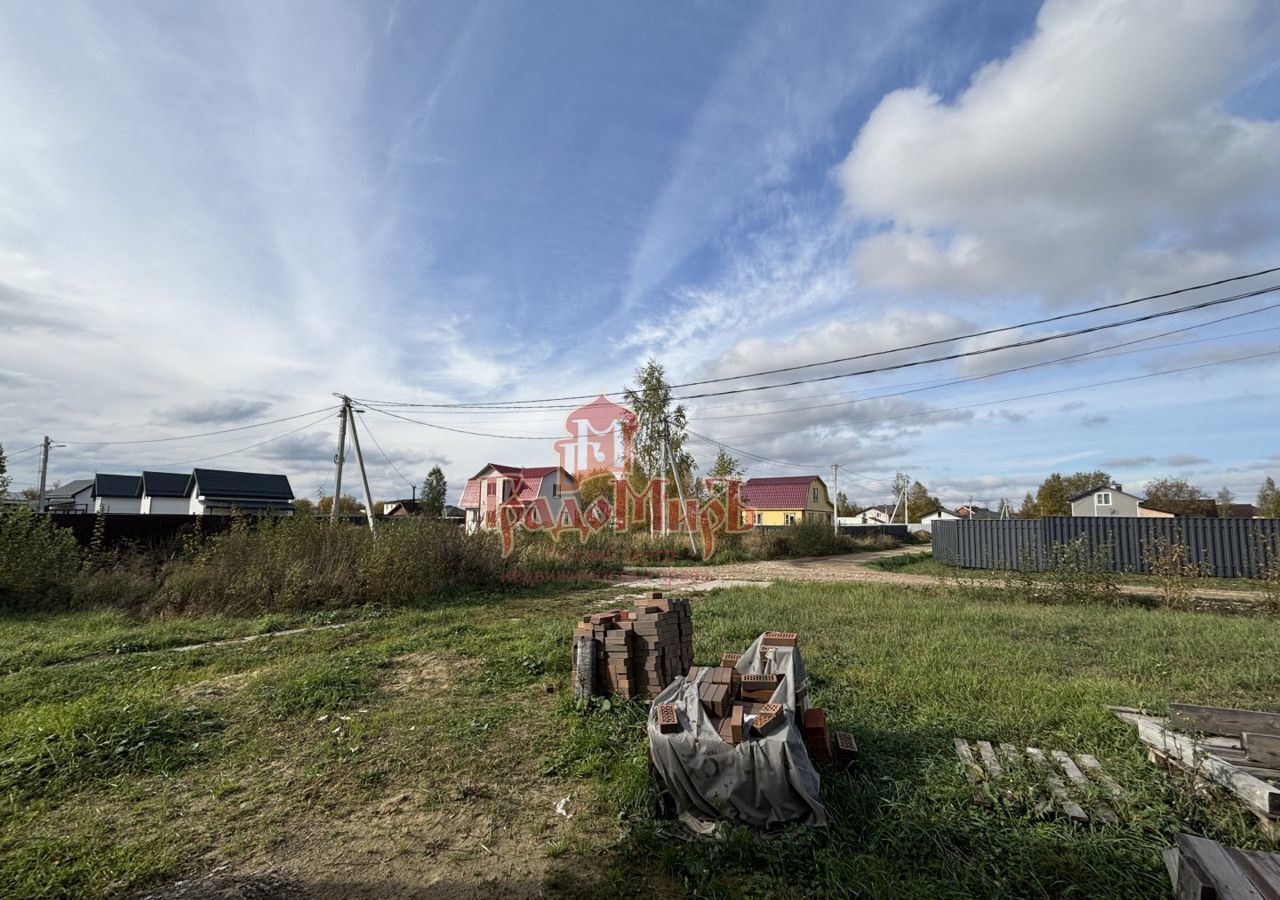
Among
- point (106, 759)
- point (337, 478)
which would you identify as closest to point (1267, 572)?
point (106, 759)

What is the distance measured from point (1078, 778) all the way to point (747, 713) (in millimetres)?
1771

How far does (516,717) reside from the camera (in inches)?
184

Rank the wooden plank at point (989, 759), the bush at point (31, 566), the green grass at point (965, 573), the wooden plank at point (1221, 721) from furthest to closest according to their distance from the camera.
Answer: the green grass at point (965, 573) → the bush at point (31, 566) → the wooden plank at point (1221, 721) → the wooden plank at point (989, 759)

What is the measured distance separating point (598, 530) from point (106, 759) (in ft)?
56.4

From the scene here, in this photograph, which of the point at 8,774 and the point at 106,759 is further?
the point at 106,759

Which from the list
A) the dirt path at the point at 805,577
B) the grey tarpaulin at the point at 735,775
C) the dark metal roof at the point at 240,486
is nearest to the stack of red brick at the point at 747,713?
the grey tarpaulin at the point at 735,775

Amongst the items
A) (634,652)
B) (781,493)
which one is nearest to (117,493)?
(781,493)

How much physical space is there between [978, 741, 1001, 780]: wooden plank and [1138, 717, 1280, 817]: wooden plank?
89cm

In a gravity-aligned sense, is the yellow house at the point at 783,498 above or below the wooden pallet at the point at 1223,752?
above

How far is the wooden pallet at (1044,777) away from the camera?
2969 millimetres

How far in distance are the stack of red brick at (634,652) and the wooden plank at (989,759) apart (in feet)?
7.22

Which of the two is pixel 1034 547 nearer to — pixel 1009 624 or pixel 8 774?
pixel 1009 624

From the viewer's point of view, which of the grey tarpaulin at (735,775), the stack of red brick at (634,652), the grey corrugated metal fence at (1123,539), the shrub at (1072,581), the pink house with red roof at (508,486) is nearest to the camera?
the grey tarpaulin at (735,775)

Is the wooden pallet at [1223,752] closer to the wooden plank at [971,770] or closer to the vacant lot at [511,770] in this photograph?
the vacant lot at [511,770]
